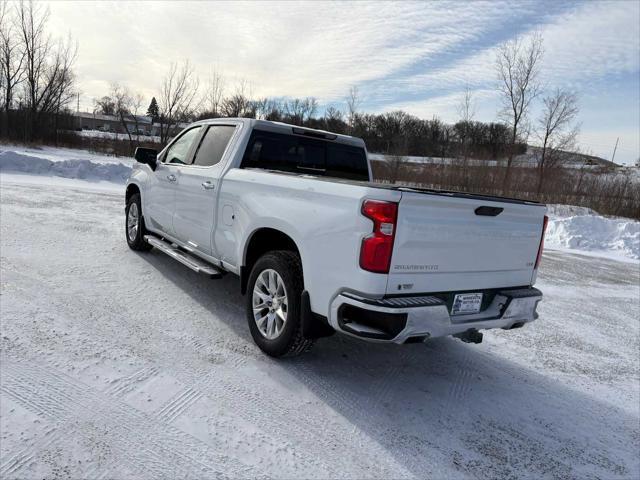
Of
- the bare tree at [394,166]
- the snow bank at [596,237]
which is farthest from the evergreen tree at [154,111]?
the snow bank at [596,237]

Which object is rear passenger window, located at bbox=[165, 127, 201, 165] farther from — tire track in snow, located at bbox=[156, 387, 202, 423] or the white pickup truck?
tire track in snow, located at bbox=[156, 387, 202, 423]

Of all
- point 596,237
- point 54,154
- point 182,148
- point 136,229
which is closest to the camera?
point 182,148

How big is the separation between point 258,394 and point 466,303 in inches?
65.8

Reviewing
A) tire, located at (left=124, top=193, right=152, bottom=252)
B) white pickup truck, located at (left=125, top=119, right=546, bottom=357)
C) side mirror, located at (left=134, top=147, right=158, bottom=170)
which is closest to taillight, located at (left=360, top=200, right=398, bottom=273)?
white pickup truck, located at (left=125, top=119, right=546, bottom=357)

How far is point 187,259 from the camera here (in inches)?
194

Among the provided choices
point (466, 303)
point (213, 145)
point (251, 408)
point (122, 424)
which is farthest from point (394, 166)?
point (122, 424)

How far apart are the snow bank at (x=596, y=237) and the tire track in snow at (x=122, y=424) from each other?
41.8 feet

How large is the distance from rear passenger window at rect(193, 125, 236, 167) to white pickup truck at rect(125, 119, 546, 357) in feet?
0.06

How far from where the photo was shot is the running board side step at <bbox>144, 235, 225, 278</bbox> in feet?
14.8

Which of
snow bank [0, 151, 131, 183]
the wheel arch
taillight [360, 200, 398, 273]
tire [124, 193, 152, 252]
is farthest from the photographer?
snow bank [0, 151, 131, 183]

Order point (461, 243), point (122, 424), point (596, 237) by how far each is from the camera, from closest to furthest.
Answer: point (122, 424) < point (461, 243) < point (596, 237)

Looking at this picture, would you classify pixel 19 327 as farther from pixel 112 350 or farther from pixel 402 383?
pixel 402 383

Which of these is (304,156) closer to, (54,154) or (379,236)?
(379,236)

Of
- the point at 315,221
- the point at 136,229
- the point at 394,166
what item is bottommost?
the point at 136,229
